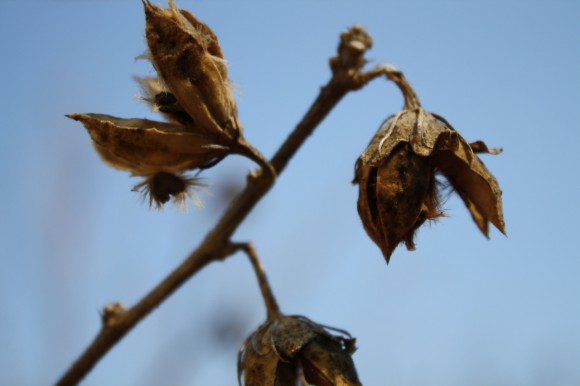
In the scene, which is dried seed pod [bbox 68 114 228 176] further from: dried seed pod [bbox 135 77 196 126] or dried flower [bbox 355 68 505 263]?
dried flower [bbox 355 68 505 263]

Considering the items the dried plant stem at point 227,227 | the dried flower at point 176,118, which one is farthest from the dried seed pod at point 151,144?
the dried plant stem at point 227,227

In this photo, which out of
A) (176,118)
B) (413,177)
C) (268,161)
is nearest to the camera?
(413,177)

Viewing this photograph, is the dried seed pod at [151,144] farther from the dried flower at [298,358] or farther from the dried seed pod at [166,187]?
the dried flower at [298,358]

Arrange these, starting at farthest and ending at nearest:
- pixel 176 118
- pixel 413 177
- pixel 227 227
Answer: pixel 227 227, pixel 176 118, pixel 413 177

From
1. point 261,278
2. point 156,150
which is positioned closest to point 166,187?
point 156,150

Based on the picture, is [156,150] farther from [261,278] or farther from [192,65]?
[261,278]

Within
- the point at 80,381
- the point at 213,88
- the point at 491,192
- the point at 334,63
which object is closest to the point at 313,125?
the point at 334,63

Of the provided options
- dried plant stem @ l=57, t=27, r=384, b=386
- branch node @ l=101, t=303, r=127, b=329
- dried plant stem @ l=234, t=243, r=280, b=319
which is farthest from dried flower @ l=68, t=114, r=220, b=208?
branch node @ l=101, t=303, r=127, b=329
